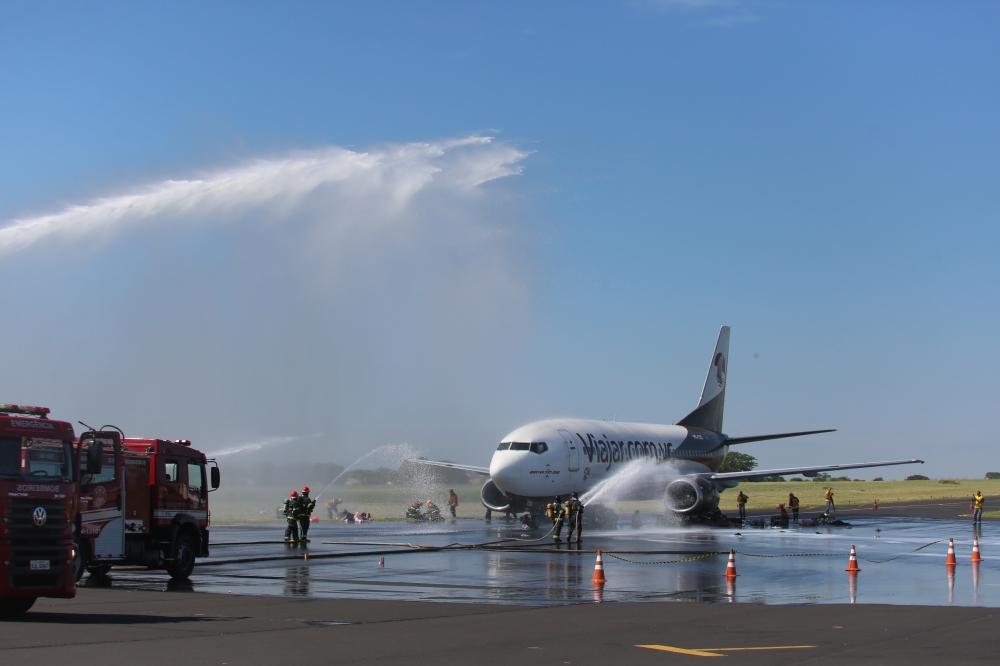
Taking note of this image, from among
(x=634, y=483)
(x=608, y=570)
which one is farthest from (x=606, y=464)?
(x=608, y=570)

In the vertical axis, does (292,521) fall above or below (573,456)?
below

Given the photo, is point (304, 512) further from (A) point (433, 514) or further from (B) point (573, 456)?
(A) point (433, 514)

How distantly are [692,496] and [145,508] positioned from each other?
3136 centimetres

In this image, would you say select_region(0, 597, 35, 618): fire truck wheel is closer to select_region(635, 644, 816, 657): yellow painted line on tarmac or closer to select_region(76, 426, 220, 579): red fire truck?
select_region(76, 426, 220, 579): red fire truck

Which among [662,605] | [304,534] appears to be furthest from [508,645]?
[304,534]

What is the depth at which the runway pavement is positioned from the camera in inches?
565

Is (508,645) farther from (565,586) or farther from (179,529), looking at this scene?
(179,529)

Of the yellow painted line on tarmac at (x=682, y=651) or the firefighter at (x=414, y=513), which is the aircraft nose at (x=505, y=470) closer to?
the firefighter at (x=414, y=513)

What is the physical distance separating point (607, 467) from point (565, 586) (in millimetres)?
29562

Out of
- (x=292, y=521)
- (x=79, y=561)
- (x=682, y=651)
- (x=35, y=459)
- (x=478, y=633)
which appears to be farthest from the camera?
(x=292, y=521)

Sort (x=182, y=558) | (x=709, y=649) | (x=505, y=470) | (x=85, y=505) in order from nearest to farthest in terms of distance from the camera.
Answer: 1. (x=709, y=649)
2. (x=85, y=505)
3. (x=182, y=558)
4. (x=505, y=470)

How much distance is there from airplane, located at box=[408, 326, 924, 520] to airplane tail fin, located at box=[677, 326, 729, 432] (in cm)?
231

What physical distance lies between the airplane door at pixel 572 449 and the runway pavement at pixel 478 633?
29.4 m

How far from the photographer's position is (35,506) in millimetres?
18562
